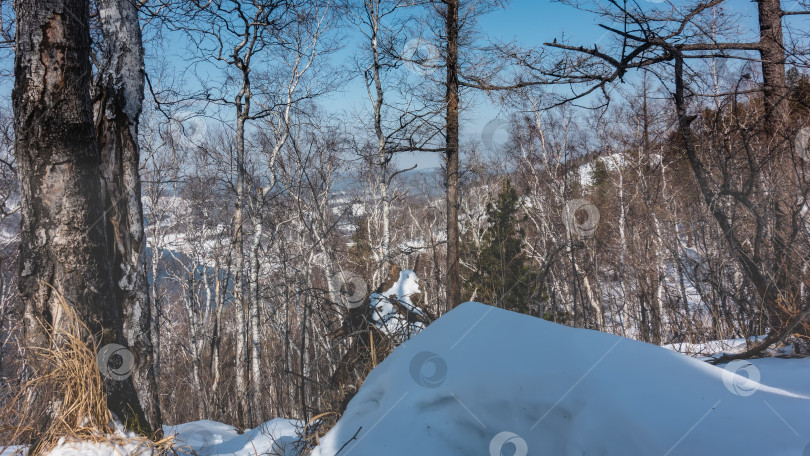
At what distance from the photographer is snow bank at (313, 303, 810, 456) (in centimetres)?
122

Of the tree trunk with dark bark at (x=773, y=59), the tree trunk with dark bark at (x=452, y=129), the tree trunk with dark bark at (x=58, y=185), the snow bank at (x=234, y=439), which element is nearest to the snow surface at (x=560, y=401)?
the snow bank at (x=234, y=439)

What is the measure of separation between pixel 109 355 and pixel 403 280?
2.68 meters

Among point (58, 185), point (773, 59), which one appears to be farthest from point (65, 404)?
point (773, 59)

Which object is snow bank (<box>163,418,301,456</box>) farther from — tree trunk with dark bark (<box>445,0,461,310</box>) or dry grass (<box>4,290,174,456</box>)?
tree trunk with dark bark (<box>445,0,461,310</box>)

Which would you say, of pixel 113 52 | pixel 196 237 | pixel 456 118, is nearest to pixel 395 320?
pixel 113 52

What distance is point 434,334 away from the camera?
1906 mm

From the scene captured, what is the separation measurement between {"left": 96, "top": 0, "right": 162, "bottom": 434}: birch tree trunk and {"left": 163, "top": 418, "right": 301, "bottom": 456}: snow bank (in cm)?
35

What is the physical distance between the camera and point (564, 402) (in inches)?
53.9

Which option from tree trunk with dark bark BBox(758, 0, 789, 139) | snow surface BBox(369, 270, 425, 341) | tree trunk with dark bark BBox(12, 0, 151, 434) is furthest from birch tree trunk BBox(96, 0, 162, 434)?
tree trunk with dark bark BBox(758, 0, 789, 139)

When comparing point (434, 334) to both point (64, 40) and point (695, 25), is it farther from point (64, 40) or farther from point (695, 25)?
point (695, 25)

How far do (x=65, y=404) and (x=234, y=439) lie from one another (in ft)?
4.45

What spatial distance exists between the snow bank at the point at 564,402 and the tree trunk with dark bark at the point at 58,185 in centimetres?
190

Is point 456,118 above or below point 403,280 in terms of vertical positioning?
above

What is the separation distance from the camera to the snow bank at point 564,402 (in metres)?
1.22
